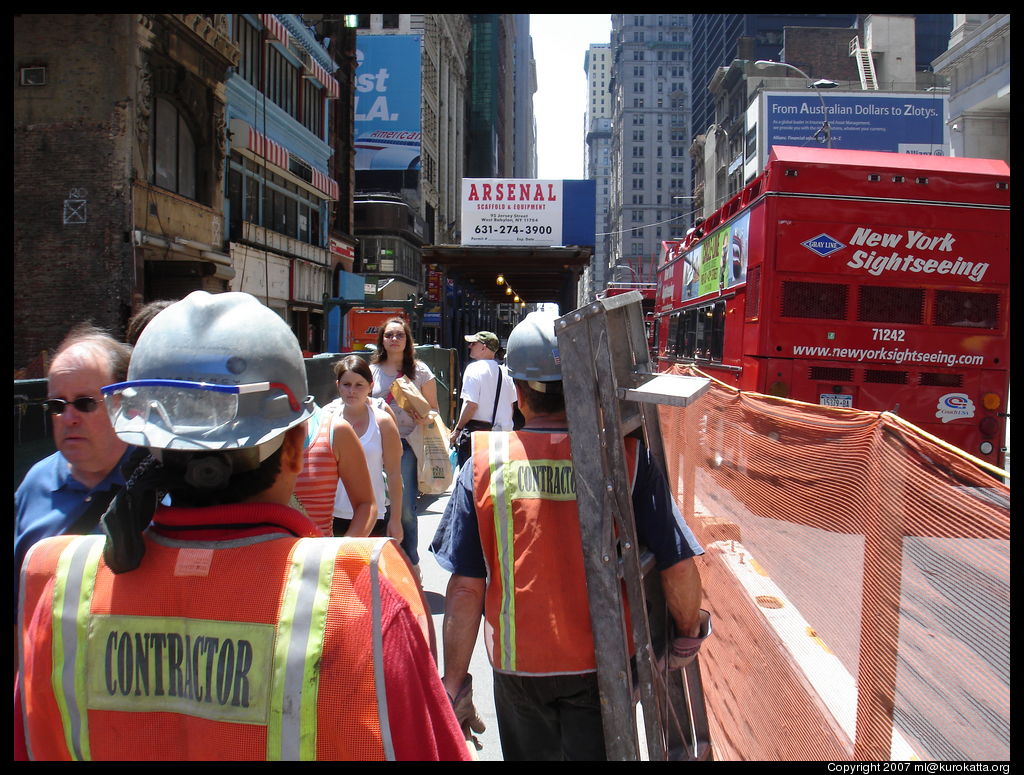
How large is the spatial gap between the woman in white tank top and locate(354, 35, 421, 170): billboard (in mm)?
52696

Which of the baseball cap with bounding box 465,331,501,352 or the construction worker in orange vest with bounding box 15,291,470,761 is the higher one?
the baseball cap with bounding box 465,331,501,352

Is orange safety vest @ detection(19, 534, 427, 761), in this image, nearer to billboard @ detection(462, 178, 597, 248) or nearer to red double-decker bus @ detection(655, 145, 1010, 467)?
red double-decker bus @ detection(655, 145, 1010, 467)

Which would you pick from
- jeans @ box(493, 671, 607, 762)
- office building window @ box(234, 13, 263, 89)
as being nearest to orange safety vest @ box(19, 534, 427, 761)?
jeans @ box(493, 671, 607, 762)

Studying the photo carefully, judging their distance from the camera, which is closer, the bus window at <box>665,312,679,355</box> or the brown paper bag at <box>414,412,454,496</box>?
the brown paper bag at <box>414,412,454,496</box>

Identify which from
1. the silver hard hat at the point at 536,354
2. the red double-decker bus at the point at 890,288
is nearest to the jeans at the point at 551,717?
the silver hard hat at the point at 536,354

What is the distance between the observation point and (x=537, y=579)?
2500 mm

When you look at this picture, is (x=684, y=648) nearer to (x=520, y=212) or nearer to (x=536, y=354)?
(x=536, y=354)

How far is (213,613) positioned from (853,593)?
224 centimetres

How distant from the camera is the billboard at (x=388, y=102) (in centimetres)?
5384

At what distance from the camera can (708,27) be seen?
361 feet

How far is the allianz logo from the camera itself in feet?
31.4
